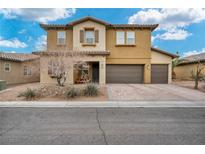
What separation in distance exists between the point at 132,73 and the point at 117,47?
3.63 metres

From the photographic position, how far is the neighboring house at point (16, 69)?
70.9 ft

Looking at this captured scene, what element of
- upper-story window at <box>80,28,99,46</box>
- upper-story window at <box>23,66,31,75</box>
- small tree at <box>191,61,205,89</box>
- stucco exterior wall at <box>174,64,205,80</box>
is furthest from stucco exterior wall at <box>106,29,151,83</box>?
upper-story window at <box>23,66,31,75</box>

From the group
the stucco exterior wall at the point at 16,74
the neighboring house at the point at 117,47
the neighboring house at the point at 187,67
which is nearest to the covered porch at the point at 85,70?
the neighboring house at the point at 117,47

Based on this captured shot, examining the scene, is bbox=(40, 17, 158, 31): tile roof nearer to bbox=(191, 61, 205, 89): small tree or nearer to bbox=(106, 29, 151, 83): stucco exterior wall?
bbox=(106, 29, 151, 83): stucco exterior wall

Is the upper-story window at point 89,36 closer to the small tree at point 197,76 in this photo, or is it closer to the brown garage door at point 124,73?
the brown garage door at point 124,73

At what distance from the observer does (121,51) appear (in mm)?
21188

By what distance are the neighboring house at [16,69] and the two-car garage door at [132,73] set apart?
840 centimetres

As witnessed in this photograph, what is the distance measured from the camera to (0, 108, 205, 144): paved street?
5.08 metres

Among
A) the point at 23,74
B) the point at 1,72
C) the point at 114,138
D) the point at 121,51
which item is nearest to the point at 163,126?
the point at 114,138

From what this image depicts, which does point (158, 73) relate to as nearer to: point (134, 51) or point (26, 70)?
point (134, 51)

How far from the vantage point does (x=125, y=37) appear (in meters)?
21.2

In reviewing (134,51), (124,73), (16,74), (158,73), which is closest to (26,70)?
(16,74)
